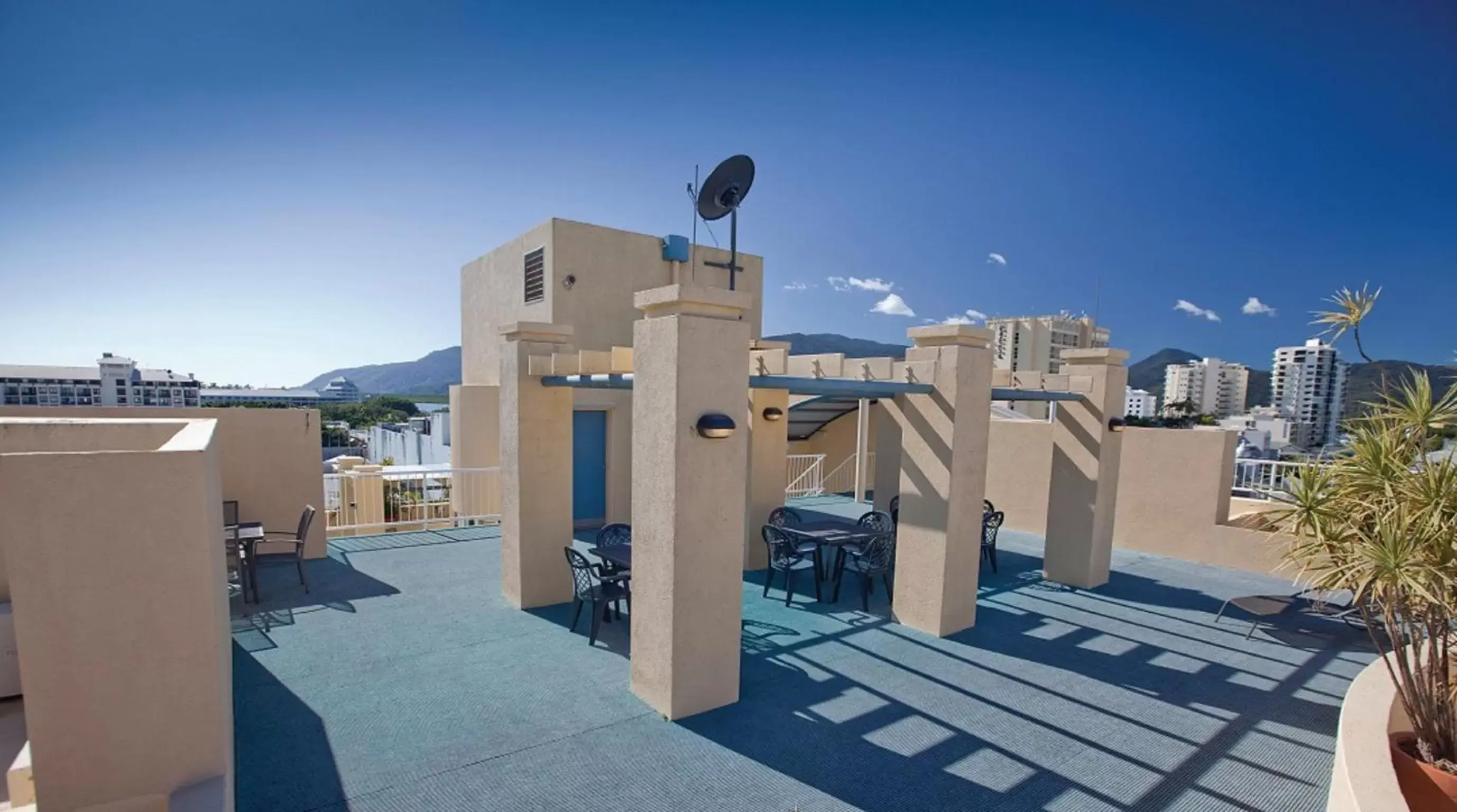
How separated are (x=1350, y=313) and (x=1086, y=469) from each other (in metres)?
3.79

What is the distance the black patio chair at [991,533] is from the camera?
839cm

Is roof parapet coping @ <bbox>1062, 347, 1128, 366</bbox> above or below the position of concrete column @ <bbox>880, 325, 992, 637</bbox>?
above

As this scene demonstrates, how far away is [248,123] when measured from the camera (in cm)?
975

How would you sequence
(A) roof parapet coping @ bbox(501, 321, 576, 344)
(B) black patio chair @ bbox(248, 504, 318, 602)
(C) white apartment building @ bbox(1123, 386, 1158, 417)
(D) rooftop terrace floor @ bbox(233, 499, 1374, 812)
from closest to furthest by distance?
(D) rooftop terrace floor @ bbox(233, 499, 1374, 812), (A) roof parapet coping @ bbox(501, 321, 576, 344), (B) black patio chair @ bbox(248, 504, 318, 602), (C) white apartment building @ bbox(1123, 386, 1158, 417)

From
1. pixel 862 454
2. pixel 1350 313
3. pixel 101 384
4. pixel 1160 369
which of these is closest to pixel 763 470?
pixel 862 454

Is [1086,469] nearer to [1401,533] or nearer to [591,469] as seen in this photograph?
[1401,533]

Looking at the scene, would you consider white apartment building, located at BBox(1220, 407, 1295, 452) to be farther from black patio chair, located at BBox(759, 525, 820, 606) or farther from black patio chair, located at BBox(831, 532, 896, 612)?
black patio chair, located at BBox(759, 525, 820, 606)

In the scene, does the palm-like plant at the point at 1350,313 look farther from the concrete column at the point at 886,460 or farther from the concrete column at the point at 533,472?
the concrete column at the point at 533,472

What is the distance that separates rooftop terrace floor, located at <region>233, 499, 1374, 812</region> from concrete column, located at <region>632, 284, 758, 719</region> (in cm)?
32

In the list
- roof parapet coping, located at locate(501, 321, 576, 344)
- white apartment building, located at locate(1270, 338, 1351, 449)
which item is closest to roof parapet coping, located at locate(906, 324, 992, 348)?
roof parapet coping, located at locate(501, 321, 576, 344)

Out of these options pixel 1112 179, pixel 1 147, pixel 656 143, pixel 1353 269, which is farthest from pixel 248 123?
pixel 1353 269

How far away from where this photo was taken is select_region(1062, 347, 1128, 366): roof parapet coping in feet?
24.9

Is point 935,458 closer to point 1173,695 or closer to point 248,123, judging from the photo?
point 1173,695

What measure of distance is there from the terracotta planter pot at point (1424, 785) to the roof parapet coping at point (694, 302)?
14.7 feet
